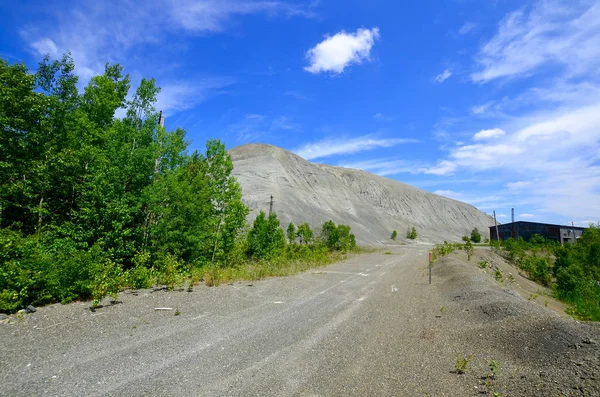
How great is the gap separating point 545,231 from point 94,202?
79.5 metres

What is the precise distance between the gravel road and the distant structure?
2803 inches

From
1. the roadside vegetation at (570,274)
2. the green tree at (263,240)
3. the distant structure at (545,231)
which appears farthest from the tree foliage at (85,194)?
the distant structure at (545,231)

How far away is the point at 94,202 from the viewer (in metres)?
12.4

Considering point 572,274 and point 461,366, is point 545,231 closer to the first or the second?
point 572,274

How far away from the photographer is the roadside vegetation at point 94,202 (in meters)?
8.70

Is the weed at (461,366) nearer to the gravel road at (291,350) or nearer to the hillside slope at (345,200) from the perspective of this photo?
the gravel road at (291,350)

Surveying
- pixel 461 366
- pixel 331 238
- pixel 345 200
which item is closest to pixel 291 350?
pixel 461 366

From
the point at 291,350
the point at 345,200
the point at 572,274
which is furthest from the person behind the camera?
the point at 345,200

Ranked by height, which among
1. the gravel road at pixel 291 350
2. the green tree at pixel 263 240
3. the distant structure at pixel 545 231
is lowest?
the gravel road at pixel 291 350

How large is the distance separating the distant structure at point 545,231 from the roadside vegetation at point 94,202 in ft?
228

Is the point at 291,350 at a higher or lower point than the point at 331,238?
lower

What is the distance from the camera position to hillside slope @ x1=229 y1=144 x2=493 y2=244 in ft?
229

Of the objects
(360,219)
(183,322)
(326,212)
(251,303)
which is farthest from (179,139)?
(360,219)

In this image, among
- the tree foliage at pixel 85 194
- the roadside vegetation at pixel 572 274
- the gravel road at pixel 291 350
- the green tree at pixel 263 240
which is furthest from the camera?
the green tree at pixel 263 240
